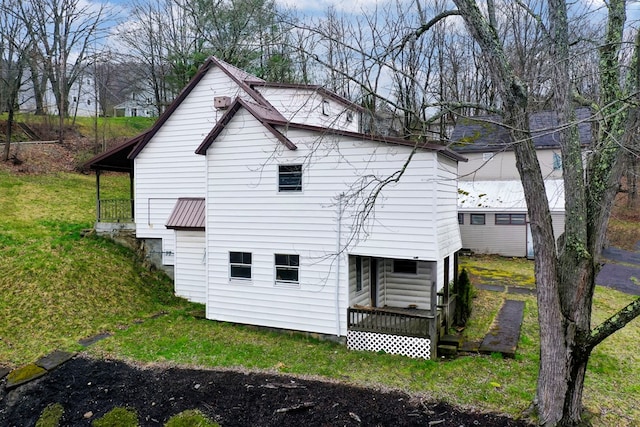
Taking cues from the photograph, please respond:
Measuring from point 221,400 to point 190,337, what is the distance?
3.45 metres

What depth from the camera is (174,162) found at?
49.0 ft

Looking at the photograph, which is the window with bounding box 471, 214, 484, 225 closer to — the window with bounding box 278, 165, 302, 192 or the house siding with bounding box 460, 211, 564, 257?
the house siding with bounding box 460, 211, 564, 257

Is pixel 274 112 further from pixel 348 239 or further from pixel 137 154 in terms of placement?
pixel 137 154

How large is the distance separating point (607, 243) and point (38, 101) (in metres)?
39.9

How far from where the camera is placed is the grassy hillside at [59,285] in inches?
420

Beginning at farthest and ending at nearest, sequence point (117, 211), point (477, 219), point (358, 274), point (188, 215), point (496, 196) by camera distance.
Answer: point (496, 196), point (477, 219), point (117, 211), point (188, 215), point (358, 274)

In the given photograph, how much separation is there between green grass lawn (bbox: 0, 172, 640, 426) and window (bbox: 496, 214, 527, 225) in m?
5.43

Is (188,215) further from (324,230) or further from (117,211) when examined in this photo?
(117,211)

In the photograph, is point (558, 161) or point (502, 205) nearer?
point (558, 161)

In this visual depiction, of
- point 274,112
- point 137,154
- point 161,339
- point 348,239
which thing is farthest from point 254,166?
point 137,154

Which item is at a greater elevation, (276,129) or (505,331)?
(276,129)

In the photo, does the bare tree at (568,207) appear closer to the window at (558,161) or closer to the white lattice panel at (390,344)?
the window at (558,161)

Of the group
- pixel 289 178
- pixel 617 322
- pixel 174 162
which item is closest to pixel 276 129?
pixel 289 178

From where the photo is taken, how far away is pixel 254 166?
1132 centimetres
